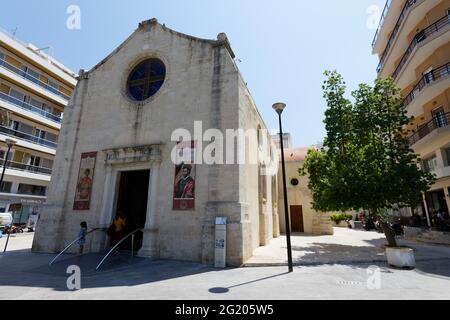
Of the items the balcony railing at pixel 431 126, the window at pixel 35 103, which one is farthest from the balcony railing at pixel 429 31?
the window at pixel 35 103

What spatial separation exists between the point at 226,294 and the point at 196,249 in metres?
4.22

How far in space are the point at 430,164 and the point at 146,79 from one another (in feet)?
67.9

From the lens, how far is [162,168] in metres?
11.3

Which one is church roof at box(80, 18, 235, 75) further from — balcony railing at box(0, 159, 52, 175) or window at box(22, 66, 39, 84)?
window at box(22, 66, 39, 84)

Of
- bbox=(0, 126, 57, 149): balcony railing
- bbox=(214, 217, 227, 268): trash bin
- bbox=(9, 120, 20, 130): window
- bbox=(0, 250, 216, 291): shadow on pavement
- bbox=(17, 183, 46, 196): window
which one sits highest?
bbox=(9, 120, 20, 130): window

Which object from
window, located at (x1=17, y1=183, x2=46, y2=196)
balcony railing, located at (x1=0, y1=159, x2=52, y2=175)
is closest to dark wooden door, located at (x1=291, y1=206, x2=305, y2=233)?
balcony railing, located at (x1=0, y1=159, x2=52, y2=175)

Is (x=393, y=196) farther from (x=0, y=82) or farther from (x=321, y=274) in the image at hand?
(x=0, y=82)

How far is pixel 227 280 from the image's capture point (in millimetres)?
7074

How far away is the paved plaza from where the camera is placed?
573 cm

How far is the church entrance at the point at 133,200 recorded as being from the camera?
12304 mm

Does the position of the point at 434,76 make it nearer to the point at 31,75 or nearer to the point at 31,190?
the point at 31,75

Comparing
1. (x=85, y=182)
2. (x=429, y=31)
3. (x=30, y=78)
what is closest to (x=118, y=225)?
(x=85, y=182)

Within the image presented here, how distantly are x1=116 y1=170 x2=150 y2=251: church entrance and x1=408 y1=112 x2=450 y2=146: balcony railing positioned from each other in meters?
17.9

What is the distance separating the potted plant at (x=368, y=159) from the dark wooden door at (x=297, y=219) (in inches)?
357
